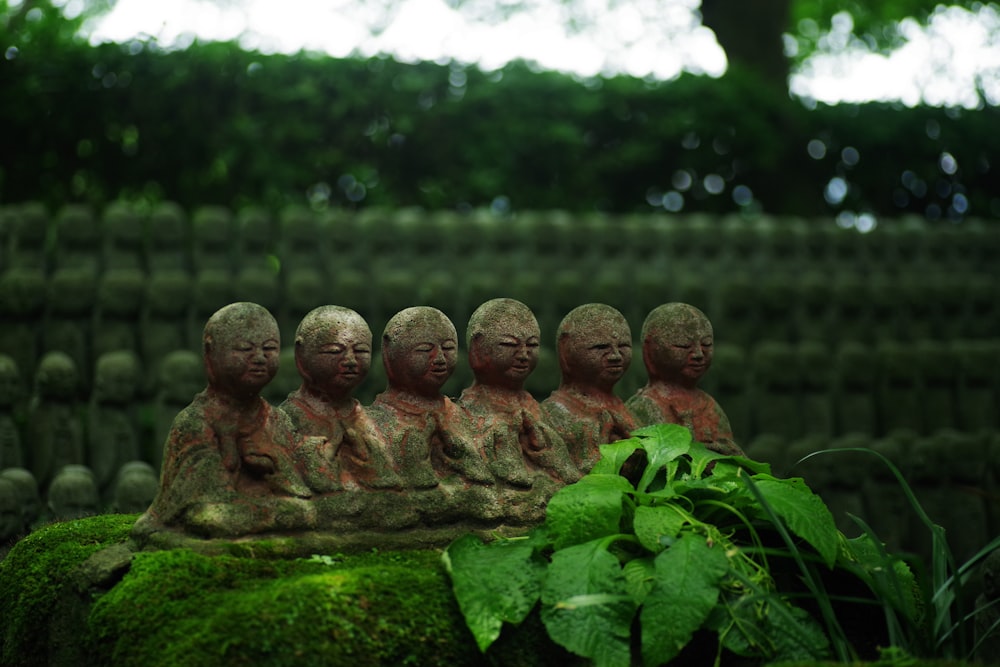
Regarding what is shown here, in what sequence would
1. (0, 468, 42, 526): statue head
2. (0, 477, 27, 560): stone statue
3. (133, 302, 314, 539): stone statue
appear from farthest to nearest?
(0, 468, 42, 526): statue head, (0, 477, 27, 560): stone statue, (133, 302, 314, 539): stone statue

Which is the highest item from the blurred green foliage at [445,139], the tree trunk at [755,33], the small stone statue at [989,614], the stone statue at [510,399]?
the tree trunk at [755,33]

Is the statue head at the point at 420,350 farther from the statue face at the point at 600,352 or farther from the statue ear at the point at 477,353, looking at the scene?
the statue face at the point at 600,352

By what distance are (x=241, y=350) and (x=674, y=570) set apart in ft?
5.72

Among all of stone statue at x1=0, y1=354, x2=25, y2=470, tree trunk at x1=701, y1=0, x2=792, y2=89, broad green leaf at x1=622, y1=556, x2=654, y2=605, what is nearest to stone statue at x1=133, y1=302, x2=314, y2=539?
broad green leaf at x1=622, y1=556, x2=654, y2=605

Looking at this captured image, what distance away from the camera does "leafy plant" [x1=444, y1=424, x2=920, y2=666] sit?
11.5 feet

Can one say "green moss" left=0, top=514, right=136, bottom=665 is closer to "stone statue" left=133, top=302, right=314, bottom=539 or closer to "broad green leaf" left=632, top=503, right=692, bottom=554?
"stone statue" left=133, top=302, right=314, bottom=539

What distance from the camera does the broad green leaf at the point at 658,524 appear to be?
369 cm

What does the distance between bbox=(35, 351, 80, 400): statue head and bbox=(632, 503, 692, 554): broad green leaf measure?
13.8 feet

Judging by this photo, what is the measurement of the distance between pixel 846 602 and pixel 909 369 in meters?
4.26

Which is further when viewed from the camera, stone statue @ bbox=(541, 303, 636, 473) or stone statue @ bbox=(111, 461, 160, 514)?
stone statue @ bbox=(111, 461, 160, 514)

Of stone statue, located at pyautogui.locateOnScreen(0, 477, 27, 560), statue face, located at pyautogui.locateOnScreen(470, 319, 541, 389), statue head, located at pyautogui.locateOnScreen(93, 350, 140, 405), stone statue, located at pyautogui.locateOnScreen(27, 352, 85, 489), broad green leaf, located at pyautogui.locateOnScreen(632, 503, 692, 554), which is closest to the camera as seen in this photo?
broad green leaf, located at pyautogui.locateOnScreen(632, 503, 692, 554)

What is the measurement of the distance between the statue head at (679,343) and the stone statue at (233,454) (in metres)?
1.71

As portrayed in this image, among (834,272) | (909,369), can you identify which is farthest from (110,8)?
(909,369)

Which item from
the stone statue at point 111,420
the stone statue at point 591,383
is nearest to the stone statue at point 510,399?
the stone statue at point 591,383
